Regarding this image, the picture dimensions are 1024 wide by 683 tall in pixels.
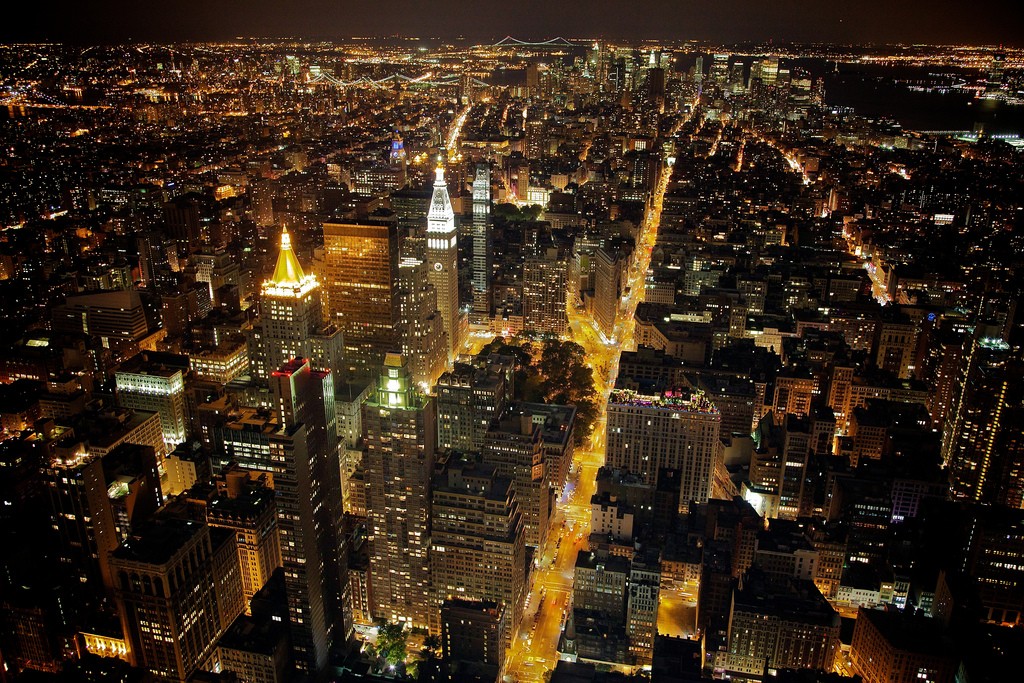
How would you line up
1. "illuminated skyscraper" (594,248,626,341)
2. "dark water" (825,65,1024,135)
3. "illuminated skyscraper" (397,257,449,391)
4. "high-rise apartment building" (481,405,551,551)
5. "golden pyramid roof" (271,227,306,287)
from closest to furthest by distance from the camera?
"high-rise apartment building" (481,405,551,551) < "golden pyramid roof" (271,227,306,287) < "illuminated skyscraper" (397,257,449,391) < "illuminated skyscraper" (594,248,626,341) < "dark water" (825,65,1024,135)

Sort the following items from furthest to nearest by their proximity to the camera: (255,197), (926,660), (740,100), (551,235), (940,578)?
(740,100)
(255,197)
(551,235)
(940,578)
(926,660)

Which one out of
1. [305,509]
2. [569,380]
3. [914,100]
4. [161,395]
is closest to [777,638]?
[305,509]

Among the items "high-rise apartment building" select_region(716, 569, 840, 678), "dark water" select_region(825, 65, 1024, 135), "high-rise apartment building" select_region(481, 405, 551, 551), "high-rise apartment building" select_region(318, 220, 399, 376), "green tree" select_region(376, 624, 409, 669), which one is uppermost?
"dark water" select_region(825, 65, 1024, 135)

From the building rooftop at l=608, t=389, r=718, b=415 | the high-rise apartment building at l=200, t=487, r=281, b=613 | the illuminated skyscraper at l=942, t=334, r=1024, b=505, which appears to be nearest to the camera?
the high-rise apartment building at l=200, t=487, r=281, b=613

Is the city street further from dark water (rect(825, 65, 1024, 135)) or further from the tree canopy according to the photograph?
dark water (rect(825, 65, 1024, 135))

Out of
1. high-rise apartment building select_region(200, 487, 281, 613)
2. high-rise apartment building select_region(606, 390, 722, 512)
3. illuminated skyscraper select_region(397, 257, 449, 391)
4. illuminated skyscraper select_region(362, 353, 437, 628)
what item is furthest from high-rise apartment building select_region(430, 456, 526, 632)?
illuminated skyscraper select_region(397, 257, 449, 391)

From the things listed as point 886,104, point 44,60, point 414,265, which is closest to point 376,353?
point 414,265

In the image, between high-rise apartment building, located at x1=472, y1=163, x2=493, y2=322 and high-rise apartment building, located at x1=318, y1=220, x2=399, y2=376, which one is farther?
high-rise apartment building, located at x1=472, y1=163, x2=493, y2=322

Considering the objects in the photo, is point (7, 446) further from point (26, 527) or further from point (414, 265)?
point (414, 265)
